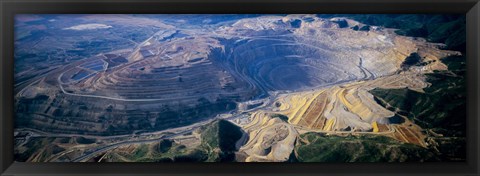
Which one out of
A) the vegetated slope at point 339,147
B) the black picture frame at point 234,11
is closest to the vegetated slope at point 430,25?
the black picture frame at point 234,11

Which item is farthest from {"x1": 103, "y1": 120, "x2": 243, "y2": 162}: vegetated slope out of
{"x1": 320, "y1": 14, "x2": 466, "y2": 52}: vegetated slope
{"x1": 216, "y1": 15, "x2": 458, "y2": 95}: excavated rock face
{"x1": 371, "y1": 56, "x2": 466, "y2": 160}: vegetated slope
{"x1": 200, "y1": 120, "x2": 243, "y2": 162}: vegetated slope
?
{"x1": 320, "y1": 14, "x2": 466, "y2": 52}: vegetated slope

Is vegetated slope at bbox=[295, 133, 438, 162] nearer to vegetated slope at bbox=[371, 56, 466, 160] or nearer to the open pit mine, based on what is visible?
the open pit mine

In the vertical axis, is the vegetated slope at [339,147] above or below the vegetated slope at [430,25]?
below

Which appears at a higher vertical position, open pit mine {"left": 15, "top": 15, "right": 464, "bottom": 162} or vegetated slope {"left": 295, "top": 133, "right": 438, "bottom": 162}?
open pit mine {"left": 15, "top": 15, "right": 464, "bottom": 162}

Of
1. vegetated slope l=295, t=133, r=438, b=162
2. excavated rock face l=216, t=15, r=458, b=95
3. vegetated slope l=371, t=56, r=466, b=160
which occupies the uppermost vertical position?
excavated rock face l=216, t=15, r=458, b=95

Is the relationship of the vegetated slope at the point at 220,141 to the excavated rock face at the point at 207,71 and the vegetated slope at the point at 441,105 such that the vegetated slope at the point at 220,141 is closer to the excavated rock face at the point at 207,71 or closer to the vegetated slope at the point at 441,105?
the excavated rock face at the point at 207,71

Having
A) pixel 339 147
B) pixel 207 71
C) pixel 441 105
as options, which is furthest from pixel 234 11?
pixel 441 105

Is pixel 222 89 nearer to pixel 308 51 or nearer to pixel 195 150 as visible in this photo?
pixel 195 150
